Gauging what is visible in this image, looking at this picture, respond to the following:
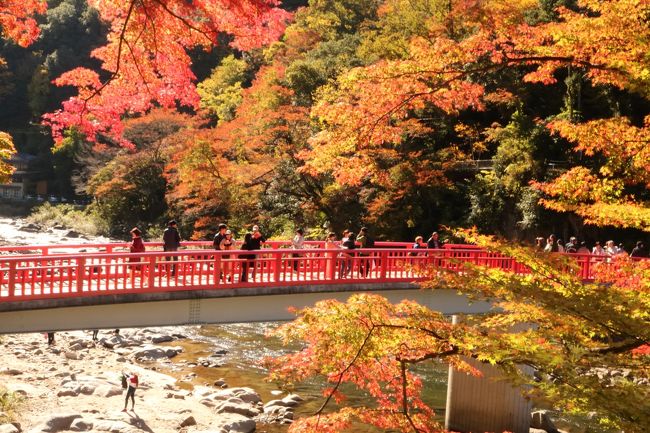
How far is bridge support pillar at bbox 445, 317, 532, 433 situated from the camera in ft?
48.7

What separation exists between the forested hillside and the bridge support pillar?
4055mm

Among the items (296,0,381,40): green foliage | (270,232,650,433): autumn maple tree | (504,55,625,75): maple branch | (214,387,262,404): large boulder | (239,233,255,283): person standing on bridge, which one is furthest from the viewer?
(296,0,381,40): green foliage

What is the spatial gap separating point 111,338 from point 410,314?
15.5 metres

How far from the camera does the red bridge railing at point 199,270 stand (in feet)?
37.1

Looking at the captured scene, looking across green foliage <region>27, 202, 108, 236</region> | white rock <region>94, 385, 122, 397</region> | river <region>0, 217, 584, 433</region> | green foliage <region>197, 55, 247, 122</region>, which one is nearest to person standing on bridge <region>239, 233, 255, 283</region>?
river <region>0, 217, 584, 433</region>

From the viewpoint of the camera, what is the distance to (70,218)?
175 ft

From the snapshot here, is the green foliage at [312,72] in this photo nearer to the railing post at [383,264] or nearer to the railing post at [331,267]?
the railing post at [383,264]

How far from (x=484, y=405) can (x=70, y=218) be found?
148 feet

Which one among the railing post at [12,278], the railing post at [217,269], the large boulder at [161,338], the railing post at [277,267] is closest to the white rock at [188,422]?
the railing post at [217,269]

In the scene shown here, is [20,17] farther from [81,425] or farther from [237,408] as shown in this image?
[237,408]

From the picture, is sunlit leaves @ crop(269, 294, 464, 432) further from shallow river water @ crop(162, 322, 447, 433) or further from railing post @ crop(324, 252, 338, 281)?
shallow river water @ crop(162, 322, 447, 433)

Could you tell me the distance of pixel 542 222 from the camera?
25.8 metres

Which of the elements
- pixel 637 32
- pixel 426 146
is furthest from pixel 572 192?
pixel 426 146

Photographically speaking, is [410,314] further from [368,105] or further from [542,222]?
[542,222]
